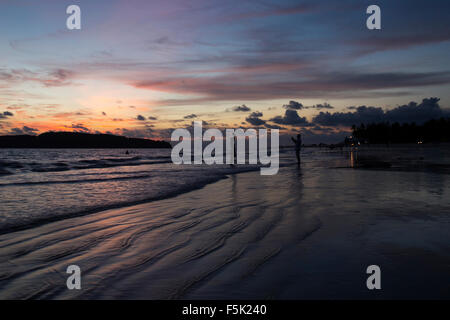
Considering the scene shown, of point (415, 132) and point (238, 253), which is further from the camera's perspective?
point (415, 132)

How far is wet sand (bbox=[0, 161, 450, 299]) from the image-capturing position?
11.3ft

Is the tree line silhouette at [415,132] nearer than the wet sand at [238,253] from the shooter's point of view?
No

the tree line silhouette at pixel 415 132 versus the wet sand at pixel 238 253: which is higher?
the tree line silhouette at pixel 415 132

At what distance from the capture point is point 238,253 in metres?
4.66

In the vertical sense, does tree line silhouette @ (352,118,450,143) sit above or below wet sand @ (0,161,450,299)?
above

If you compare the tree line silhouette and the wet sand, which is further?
the tree line silhouette

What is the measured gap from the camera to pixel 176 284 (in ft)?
→ 11.8

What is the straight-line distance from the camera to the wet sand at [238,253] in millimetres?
3459

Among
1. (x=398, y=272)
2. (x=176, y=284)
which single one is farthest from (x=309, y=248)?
(x=176, y=284)
